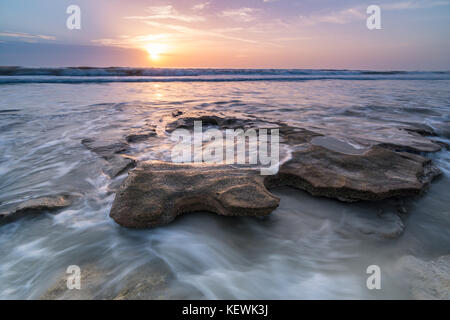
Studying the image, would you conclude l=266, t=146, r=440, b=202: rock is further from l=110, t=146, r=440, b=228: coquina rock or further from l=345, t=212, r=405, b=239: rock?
l=345, t=212, r=405, b=239: rock

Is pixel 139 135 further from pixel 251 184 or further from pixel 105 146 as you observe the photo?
pixel 251 184

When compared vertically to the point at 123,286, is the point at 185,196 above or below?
above

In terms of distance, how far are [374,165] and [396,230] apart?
0.77 m

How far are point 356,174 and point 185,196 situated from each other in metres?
1.53

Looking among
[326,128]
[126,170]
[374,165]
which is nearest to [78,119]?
[126,170]

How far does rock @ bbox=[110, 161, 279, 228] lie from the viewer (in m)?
1.66

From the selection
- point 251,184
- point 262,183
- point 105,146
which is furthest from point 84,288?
point 105,146

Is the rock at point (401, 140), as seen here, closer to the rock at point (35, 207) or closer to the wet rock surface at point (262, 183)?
the wet rock surface at point (262, 183)

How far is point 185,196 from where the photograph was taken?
5.91ft

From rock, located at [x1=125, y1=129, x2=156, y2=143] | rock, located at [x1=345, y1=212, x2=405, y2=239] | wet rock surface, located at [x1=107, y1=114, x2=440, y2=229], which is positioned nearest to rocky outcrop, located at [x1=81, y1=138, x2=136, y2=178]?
rock, located at [x1=125, y1=129, x2=156, y2=143]

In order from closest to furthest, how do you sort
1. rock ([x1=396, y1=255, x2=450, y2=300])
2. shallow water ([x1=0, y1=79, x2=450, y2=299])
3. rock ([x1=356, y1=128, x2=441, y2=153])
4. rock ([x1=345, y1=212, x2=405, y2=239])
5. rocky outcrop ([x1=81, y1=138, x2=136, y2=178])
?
rock ([x1=396, y1=255, x2=450, y2=300]) → shallow water ([x1=0, y1=79, x2=450, y2=299]) → rock ([x1=345, y1=212, x2=405, y2=239]) → rocky outcrop ([x1=81, y1=138, x2=136, y2=178]) → rock ([x1=356, y1=128, x2=441, y2=153])

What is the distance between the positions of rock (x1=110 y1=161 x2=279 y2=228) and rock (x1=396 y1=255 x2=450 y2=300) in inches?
33.2

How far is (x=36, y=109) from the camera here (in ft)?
19.1

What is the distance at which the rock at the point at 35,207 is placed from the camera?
1.82 metres
